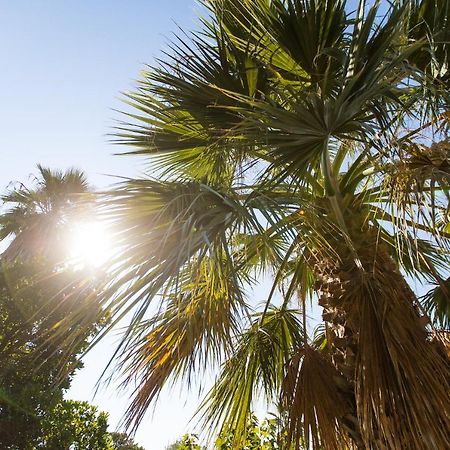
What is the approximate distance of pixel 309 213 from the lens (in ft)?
8.34

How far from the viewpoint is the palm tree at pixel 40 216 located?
333 inches

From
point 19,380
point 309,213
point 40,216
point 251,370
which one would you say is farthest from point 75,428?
point 309,213

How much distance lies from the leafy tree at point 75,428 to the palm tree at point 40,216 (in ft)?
11.7

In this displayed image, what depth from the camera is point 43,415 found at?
9227 mm

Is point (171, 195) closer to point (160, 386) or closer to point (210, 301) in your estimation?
point (210, 301)

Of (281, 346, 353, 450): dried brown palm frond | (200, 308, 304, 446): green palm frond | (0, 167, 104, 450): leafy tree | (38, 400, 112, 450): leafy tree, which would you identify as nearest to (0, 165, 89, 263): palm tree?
(0, 167, 104, 450): leafy tree

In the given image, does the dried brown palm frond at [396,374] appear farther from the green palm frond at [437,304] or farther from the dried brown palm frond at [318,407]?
the green palm frond at [437,304]

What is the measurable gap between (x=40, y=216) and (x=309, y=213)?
7.64 metres

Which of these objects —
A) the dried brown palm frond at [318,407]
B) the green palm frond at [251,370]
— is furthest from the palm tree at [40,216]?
the dried brown palm frond at [318,407]

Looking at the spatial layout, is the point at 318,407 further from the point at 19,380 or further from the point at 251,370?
the point at 19,380

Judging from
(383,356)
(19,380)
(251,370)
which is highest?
(19,380)

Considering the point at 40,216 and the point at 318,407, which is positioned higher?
the point at 40,216

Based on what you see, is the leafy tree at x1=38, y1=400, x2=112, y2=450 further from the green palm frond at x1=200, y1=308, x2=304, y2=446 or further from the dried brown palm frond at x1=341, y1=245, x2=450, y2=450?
the dried brown palm frond at x1=341, y1=245, x2=450, y2=450

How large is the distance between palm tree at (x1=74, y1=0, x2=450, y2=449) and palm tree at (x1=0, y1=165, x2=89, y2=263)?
17.8 ft
